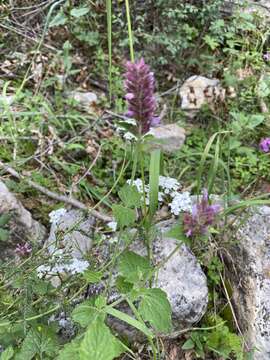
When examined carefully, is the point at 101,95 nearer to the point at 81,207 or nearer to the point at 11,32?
the point at 11,32

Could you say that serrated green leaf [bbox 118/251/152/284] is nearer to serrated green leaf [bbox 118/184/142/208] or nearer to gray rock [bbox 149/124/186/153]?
serrated green leaf [bbox 118/184/142/208]

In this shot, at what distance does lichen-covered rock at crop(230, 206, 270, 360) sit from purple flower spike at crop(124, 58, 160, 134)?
3.35 feet

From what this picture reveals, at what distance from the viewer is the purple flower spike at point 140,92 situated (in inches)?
54.2

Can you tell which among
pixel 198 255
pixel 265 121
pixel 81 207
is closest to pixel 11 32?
pixel 81 207

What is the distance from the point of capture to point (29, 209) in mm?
2596

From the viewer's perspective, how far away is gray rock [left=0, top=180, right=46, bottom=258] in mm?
2322

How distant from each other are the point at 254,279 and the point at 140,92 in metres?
1.18

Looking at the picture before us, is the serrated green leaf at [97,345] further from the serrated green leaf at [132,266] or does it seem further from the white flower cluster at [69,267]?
the white flower cluster at [69,267]

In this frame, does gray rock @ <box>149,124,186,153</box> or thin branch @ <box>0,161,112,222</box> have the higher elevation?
gray rock @ <box>149,124,186,153</box>

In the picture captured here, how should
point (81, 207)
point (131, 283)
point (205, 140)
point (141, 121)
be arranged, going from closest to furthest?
point (141, 121)
point (131, 283)
point (81, 207)
point (205, 140)

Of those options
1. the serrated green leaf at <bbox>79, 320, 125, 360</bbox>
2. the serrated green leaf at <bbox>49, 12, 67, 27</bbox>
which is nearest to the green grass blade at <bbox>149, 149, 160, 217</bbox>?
the serrated green leaf at <bbox>79, 320, 125, 360</bbox>

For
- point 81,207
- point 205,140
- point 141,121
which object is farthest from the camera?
point 205,140

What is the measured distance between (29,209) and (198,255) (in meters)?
0.97

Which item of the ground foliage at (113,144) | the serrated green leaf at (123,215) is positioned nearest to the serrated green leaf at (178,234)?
the ground foliage at (113,144)
